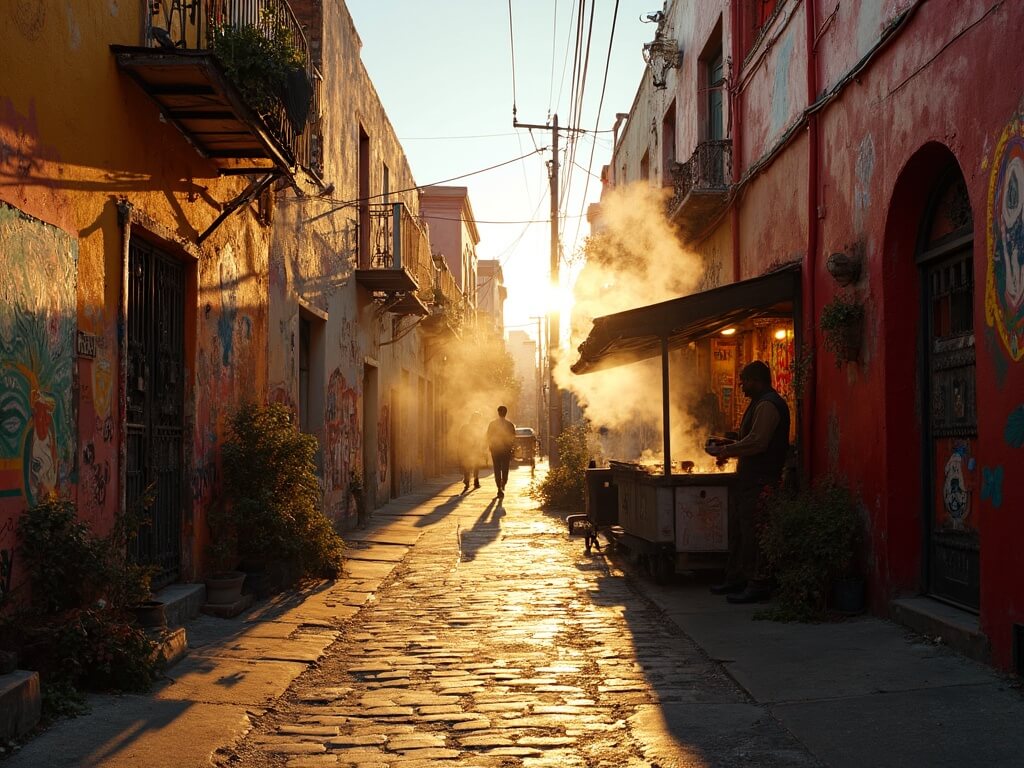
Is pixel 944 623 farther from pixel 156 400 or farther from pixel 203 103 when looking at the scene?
pixel 203 103

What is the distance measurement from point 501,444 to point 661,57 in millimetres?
8504

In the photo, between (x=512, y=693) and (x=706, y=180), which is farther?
(x=706, y=180)

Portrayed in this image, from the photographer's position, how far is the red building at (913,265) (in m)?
5.28

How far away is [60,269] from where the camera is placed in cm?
568

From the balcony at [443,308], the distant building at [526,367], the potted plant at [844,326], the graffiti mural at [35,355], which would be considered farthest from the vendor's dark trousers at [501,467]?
the distant building at [526,367]

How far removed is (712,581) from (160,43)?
6.54 meters

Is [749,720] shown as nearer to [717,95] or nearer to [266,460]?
[266,460]

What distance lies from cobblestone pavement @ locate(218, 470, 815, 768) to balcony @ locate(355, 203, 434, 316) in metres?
7.57

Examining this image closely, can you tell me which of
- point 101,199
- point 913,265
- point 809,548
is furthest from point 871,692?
point 101,199

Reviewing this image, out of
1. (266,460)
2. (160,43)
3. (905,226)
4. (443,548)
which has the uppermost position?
(160,43)

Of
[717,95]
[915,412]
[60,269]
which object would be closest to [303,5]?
[717,95]

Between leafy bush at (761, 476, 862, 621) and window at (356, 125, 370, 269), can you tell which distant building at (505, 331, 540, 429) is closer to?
window at (356, 125, 370, 269)

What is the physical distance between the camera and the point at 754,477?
8.59 meters

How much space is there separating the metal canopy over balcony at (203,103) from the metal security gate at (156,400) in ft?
3.25
